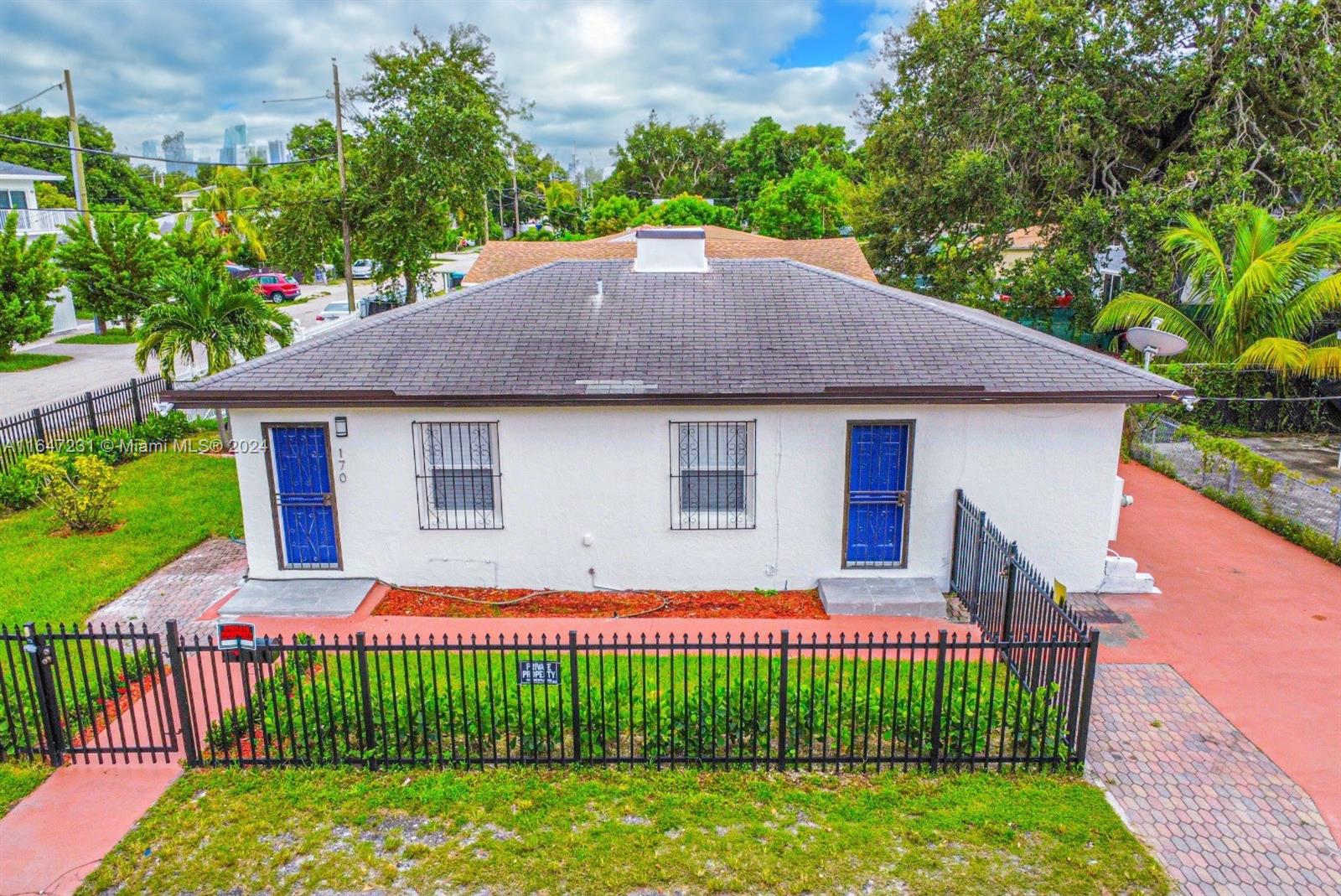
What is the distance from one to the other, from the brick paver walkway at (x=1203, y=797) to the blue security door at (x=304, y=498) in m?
8.55

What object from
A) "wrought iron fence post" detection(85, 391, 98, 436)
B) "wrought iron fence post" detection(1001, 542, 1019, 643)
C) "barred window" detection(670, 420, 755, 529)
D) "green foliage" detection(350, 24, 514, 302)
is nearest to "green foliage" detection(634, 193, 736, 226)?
"green foliage" detection(350, 24, 514, 302)

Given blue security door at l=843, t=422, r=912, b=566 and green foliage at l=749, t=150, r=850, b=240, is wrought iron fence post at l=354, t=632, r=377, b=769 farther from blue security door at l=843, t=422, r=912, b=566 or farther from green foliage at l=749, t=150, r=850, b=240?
green foliage at l=749, t=150, r=850, b=240

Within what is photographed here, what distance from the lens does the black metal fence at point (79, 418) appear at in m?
15.1

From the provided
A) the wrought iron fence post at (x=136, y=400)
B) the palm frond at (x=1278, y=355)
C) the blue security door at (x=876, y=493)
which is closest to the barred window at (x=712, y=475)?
the blue security door at (x=876, y=493)

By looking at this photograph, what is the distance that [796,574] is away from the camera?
10547mm

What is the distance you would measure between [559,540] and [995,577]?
5010 mm

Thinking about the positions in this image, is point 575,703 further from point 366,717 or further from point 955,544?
point 955,544

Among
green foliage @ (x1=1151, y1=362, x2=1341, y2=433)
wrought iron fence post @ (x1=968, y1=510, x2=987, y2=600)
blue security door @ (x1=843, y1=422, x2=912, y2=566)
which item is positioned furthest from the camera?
green foliage @ (x1=1151, y1=362, x2=1341, y2=433)

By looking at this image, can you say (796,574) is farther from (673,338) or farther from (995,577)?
(673,338)

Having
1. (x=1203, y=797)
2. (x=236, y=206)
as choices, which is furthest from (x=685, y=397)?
(x=236, y=206)

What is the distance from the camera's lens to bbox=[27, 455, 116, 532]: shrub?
1240 cm

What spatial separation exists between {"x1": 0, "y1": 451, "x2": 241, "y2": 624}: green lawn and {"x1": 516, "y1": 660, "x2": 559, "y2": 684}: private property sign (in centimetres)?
601

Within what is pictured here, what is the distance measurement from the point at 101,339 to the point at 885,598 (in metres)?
33.5

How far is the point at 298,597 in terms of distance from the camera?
10109 millimetres
